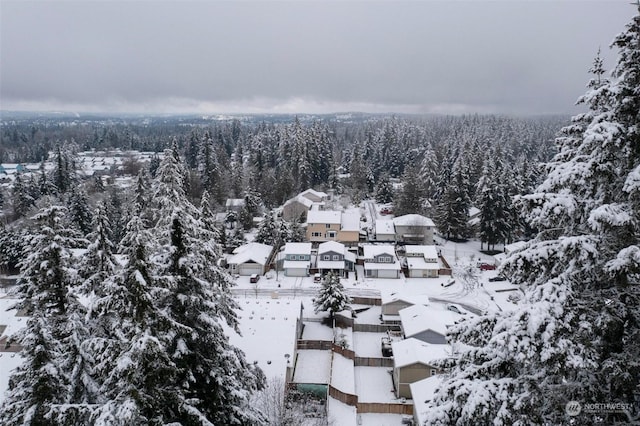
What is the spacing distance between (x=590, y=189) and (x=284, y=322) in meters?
24.6

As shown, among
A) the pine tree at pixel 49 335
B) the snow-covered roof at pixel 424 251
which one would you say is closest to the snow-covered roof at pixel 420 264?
the snow-covered roof at pixel 424 251

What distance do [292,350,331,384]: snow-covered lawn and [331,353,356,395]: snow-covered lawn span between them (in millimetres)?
441

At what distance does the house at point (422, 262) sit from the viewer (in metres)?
45.6

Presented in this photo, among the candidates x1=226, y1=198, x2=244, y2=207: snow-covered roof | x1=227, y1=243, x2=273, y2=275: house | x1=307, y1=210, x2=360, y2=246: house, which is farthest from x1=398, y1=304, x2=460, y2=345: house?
x1=226, y1=198, x2=244, y2=207: snow-covered roof

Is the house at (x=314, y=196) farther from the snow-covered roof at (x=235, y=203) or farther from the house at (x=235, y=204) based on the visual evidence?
the house at (x=235, y=204)

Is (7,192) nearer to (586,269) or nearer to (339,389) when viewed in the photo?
(339,389)

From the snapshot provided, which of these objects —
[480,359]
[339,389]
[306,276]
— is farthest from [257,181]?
→ [480,359]

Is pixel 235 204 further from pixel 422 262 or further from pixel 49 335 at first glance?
pixel 49 335

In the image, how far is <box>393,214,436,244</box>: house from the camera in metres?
53.9

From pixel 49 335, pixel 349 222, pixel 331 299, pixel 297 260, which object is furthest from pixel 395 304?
pixel 49 335

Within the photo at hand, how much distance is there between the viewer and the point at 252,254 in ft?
152

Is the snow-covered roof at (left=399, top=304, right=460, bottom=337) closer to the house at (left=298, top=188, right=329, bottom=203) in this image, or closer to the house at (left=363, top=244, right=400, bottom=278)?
the house at (left=363, top=244, right=400, bottom=278)

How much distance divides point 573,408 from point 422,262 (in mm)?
40749

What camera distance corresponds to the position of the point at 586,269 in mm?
6656
